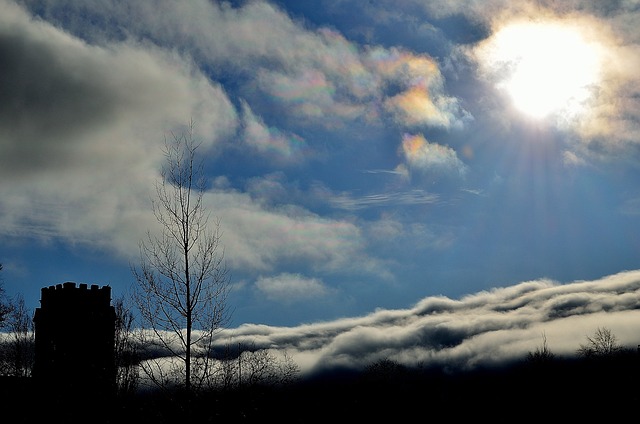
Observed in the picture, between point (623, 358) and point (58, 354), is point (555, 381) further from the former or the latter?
point (58, 354)

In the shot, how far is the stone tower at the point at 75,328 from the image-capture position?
3509 cm

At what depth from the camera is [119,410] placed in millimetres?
22109

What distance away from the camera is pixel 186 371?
16266 millimetres

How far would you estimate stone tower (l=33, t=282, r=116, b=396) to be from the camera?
1382 inches

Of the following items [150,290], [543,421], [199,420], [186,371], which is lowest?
[543,421]

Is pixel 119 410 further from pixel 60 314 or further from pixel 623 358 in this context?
pixel 623 358

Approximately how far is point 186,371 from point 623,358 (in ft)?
308

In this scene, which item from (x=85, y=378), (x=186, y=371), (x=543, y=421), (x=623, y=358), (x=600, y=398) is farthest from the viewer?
(x=623, y=358)

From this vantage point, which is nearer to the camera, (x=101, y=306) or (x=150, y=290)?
(x=150, y=290)

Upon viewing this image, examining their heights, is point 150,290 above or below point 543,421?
above

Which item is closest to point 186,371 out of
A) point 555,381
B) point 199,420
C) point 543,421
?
point 199,420

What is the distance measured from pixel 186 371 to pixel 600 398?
43394mm

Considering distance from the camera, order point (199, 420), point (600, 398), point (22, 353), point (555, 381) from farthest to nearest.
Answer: point (555, 381) < point (600, 398) < point (22, 353) < point (199, 420)

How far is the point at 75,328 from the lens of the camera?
3672 centimetres
